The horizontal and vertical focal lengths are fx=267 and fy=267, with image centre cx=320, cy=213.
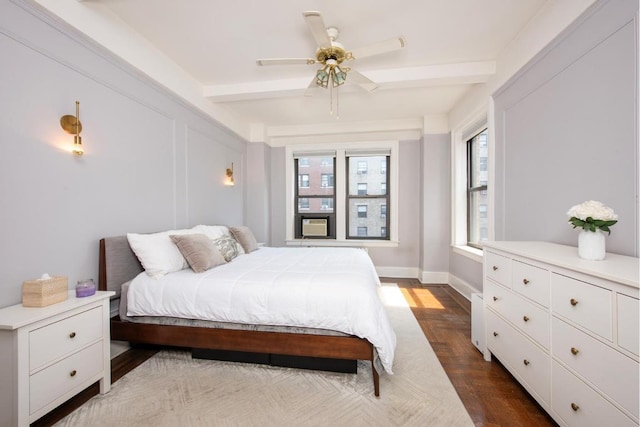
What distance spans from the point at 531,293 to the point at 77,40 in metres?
3.50

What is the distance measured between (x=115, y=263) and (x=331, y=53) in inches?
93.9

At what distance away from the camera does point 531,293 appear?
1.61 meters

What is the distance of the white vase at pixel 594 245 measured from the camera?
137cm

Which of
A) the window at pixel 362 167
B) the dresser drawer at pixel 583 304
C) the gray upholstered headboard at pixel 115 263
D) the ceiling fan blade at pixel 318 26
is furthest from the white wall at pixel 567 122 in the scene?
the gray upholstered headboard at pixel 115 263

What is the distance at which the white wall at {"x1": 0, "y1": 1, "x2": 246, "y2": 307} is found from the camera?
158 cm

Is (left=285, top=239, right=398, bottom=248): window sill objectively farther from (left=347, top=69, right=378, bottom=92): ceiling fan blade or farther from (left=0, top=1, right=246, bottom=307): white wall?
(left=347, top=69, right=378, bottom=92): ceiling fan blade

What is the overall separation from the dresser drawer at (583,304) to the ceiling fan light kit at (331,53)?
70.0 inches

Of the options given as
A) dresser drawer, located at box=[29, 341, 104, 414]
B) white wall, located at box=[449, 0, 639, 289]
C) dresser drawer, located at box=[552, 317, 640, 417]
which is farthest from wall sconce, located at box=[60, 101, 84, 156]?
white wall, located at box=[449, 0, 639, 289]

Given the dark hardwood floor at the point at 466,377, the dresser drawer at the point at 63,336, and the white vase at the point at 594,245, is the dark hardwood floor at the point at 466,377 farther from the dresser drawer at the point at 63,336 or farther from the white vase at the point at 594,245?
the white vase at the point at 594,245

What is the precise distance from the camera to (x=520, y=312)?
171 centimetres

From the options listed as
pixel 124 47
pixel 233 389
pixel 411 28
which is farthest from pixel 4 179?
pixel 411 28

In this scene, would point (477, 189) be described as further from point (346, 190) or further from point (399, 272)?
point (346, 190)

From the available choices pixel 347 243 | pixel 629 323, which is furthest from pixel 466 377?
pixel 347 243

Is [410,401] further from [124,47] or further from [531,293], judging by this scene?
[124,47]
